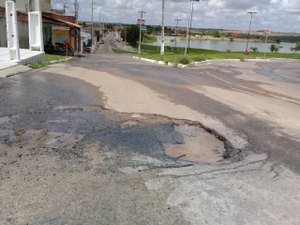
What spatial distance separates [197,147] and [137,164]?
5.03ft

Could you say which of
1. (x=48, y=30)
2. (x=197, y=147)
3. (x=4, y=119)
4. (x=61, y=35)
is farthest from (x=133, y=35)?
(x=197, y=147)

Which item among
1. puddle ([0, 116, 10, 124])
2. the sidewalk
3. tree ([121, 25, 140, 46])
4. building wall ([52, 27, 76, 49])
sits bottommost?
tree ([121, 25, 140, 46])

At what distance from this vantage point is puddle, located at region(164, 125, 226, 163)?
20.0 feet

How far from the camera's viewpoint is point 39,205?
13.6 ft

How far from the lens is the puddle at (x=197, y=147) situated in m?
6.10

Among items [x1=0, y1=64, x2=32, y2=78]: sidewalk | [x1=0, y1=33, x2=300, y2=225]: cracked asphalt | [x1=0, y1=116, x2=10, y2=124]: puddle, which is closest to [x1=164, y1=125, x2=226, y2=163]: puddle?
[x1=0, y1=33, x2=300, y2=225]: cracked asphalt

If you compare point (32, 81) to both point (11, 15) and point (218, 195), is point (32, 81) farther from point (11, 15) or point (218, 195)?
point (218, 195)

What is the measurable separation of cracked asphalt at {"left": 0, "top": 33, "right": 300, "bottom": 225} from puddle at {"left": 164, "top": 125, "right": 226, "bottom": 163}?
10 centimetres

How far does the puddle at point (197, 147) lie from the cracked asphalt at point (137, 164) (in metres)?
0.10

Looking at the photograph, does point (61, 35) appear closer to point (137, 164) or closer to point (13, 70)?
point (13, 70)

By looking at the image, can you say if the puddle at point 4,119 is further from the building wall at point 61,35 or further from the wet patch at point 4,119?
the building wall at point 61,35

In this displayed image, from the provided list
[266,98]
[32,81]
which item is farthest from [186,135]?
[32,81]

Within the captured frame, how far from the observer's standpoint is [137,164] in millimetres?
5523

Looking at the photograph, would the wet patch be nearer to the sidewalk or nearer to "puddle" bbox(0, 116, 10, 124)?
"puddle" bbox(0, 116, 10, 124)
